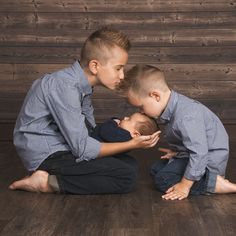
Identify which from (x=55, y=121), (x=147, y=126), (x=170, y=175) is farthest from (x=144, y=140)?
(x=55, y=121)

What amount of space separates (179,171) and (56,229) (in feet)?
2.46

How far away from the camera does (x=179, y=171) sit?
2443 millimetres

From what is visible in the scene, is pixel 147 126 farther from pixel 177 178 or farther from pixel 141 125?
pixel 177 178

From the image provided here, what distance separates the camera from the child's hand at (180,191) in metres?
2.31

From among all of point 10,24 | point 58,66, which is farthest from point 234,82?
point 10,24

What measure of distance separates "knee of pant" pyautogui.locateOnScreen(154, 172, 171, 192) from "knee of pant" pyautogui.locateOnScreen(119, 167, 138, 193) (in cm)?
10

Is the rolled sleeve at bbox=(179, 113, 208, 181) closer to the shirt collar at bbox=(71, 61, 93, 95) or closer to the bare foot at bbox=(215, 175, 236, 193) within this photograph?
the bare foot at bbox=(215, 175, 236, 193)

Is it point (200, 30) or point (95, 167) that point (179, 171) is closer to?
point (95, 167)

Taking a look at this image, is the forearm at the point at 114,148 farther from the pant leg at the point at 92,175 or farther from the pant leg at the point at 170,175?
the pant leg at the point at 170,175

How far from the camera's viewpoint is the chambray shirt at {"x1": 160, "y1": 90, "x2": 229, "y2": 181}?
229 cm

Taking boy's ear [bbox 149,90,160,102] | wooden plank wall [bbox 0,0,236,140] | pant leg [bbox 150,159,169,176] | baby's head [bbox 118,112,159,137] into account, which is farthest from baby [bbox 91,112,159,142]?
wooden plank wall [bbox 0,0,236,140]

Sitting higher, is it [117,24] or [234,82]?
[117,24]

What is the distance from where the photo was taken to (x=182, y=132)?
2.31 metres

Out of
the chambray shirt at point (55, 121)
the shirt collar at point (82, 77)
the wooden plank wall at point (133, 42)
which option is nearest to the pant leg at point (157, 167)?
the chambray shirt at point (55, 121)
